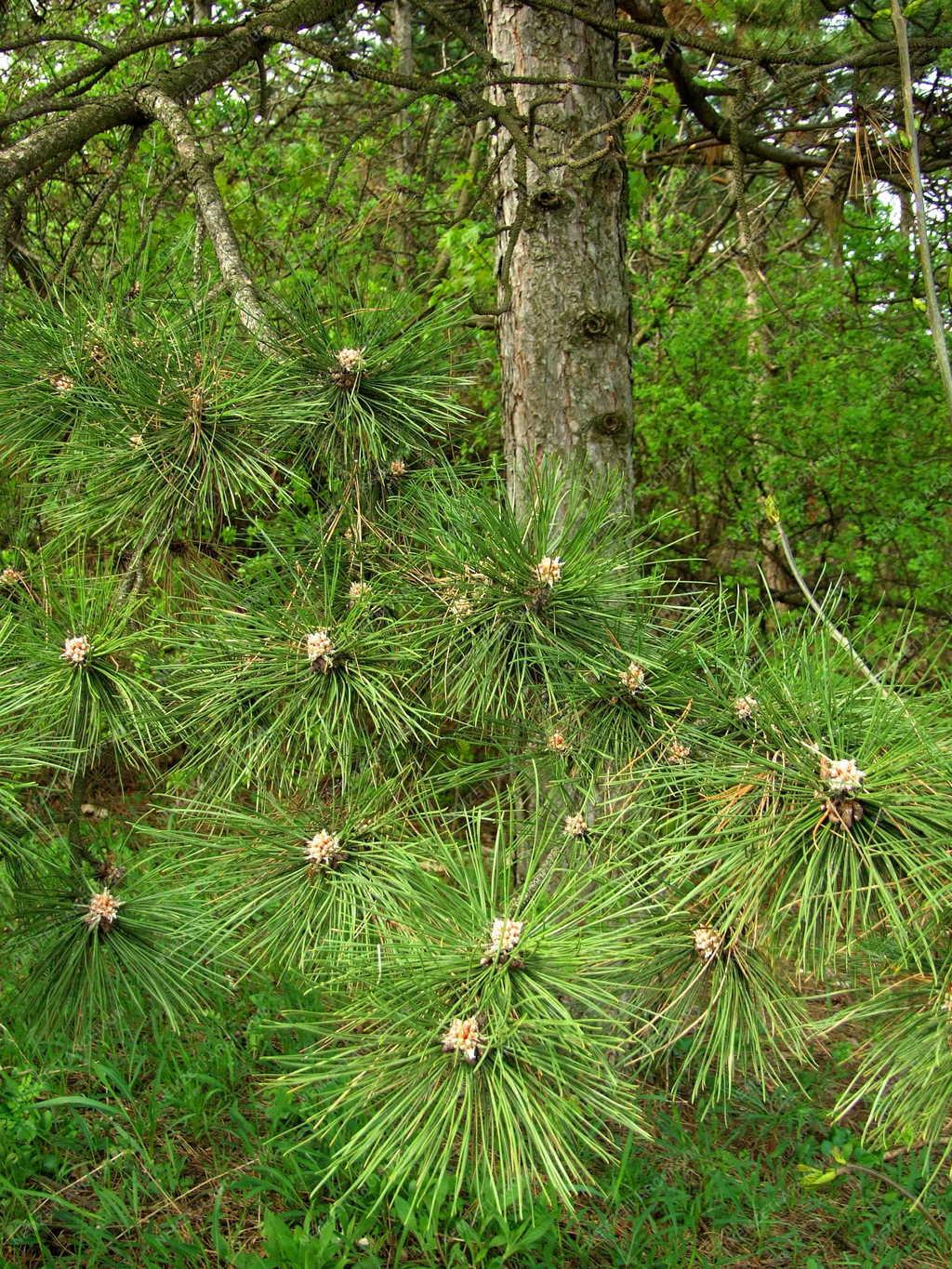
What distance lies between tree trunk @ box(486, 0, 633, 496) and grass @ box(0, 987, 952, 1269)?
1414 mm

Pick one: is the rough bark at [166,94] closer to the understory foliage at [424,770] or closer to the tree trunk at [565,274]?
the understory foliage at [424,770]

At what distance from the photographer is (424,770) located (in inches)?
55.0

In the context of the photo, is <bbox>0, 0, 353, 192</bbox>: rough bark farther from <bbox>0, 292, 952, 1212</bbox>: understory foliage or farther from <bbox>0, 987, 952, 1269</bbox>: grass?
<bbox>0, 987, 952, 1269</bbox>: grass

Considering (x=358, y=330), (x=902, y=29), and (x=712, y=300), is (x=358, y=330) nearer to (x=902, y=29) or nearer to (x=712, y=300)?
(x=902, y=29)

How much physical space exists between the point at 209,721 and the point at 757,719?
2.19ft

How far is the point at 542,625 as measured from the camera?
120 cm

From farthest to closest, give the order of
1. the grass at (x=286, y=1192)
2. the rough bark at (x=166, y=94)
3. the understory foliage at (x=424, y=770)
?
the grass at (x=286, y=1192) → the rough bark at (x=166, y=94) → the understory foliage at (x=424, y=770)

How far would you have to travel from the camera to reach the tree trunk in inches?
84.8

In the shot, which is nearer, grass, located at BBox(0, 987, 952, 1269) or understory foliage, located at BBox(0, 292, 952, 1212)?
understory foliage, located at BBox(0, 292, 952, 1212)

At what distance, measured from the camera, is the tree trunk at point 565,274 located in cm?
215

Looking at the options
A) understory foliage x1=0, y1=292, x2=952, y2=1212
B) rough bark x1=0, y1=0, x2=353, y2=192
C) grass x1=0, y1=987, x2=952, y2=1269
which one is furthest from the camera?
grass x1=0, y1=987, x2=952, y2=1269

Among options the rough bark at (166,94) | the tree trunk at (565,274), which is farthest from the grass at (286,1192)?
the rough bark at (166,94)

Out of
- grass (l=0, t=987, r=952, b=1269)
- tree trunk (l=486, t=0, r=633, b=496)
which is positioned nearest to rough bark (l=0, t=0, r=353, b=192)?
tree trunk (l=486, t=0, r=633, b=496)

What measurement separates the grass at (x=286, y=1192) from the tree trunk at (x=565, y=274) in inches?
55.7
